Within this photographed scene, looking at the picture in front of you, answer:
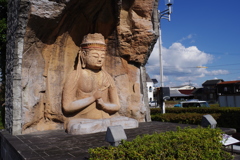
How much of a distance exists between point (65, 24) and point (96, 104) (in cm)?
261

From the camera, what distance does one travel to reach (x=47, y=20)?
18.7 ft

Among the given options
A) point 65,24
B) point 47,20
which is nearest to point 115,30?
point 65,24

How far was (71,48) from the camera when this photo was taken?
709 centimetres

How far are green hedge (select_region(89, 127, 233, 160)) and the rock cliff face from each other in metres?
3.60

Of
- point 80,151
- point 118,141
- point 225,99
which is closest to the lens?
point 118,141

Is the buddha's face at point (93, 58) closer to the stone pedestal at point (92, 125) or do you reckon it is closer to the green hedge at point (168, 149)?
the stone pedestal at point (92, 125)

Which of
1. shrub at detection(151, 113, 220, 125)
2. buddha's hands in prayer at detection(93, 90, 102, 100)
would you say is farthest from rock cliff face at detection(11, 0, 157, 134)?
shrub at detection(151, 113, 220, 125)

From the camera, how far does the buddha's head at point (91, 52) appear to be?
22.0 feet

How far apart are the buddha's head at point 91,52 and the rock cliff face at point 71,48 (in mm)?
472

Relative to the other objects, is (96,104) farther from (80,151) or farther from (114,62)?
(80,151)

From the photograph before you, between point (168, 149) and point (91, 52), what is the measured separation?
429 centimetres

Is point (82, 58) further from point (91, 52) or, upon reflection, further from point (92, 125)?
point (92, 125)

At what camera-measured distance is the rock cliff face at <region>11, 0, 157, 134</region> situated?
591cm

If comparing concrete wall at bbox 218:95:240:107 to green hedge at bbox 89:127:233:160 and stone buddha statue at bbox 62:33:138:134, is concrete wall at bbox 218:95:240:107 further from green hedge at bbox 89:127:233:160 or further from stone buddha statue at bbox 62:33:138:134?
green hedge at bbox 89:127:233:160
